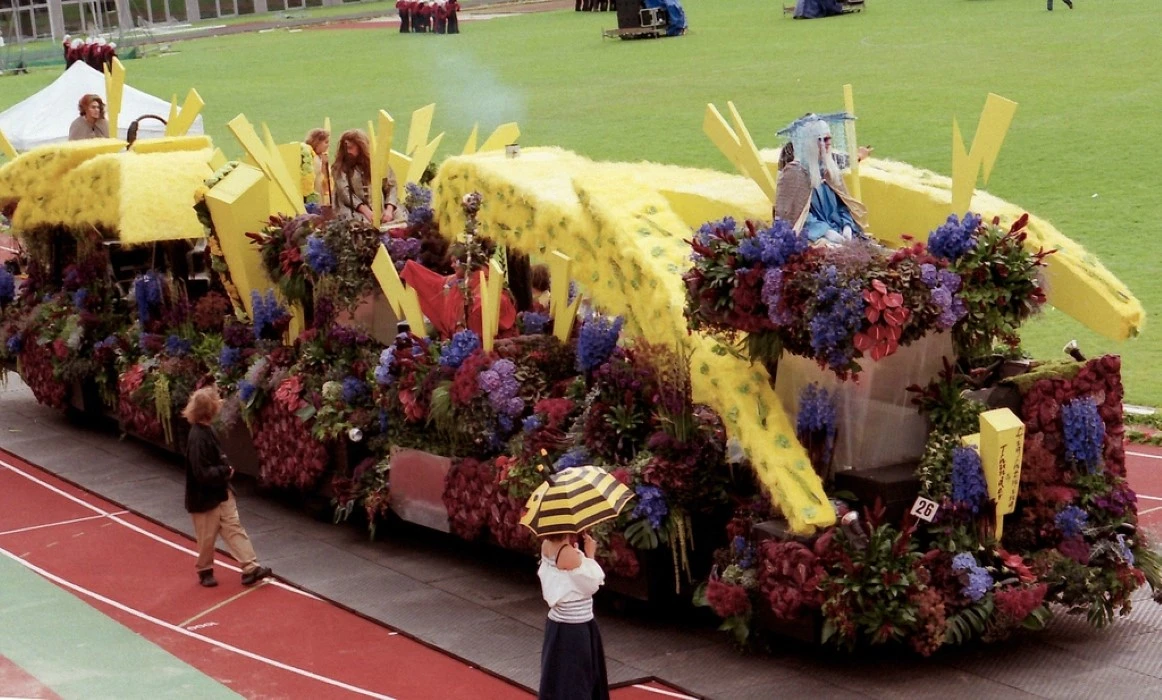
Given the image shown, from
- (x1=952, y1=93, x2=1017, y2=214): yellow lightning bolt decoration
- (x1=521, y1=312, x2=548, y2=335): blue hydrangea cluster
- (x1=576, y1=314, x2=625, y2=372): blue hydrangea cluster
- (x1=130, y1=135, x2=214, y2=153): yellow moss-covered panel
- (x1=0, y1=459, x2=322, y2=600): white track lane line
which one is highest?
(x1=952, y1=93, x2=1017, y2=214): yellow lightning bolt decoration

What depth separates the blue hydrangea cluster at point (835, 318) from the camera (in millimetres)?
8555

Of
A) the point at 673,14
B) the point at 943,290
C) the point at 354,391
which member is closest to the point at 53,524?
the point at 354,391

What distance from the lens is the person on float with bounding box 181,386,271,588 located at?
36.4ft

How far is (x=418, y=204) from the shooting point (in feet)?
41.5

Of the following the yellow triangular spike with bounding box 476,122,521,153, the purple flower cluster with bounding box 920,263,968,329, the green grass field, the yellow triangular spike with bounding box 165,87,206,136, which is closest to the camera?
the purple flower cluster with bounding box 920,263,968,329

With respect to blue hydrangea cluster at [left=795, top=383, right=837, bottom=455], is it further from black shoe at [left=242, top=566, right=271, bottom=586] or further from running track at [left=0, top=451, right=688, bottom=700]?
black shoe at [left=242, top=566, right=271, bottom=586]

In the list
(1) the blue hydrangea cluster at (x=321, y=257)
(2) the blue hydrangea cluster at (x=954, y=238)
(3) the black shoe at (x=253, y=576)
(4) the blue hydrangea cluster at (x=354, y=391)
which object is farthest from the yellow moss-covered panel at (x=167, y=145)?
(2) the blue hydrangea cluster at (x=954, y=238)

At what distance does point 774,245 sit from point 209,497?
424 cm

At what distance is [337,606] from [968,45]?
2724 centimetres

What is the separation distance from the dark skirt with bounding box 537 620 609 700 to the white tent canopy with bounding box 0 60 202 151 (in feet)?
56.8

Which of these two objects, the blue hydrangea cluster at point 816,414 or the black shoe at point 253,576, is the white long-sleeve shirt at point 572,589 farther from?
the black shoe at point 253,576

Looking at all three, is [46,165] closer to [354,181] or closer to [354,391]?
[354,181]

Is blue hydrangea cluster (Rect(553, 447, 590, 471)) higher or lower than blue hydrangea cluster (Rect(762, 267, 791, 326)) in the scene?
lower

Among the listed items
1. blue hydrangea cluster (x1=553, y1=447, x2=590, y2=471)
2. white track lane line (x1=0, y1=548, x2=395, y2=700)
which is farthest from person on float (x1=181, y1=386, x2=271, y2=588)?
blue hydrangea cluster (x1=553, y1=447, x2=590, y2=471)
